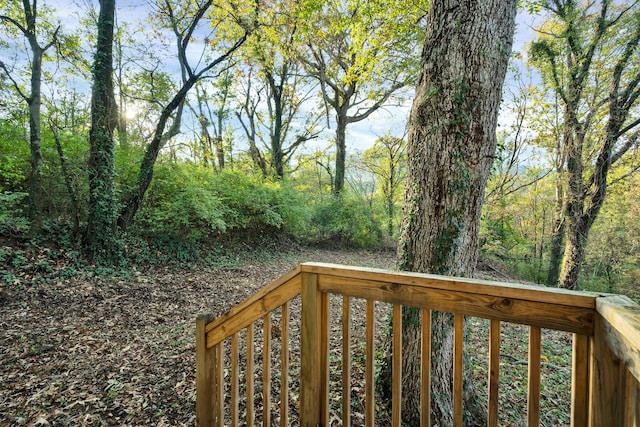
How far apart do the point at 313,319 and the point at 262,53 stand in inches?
387

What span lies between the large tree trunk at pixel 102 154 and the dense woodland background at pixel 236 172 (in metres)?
0.04

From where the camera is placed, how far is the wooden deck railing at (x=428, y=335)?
0.86 meters

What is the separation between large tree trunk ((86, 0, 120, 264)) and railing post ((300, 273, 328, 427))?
5983 millimetres

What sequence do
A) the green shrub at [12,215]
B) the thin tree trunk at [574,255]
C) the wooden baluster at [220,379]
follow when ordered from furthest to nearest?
the thin tree trunk at [574,255], the green shrub at [12,215], the wooden baluster at [220,379]

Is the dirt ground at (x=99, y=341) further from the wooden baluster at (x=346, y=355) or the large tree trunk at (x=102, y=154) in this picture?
the wooden baluster at (x=346, y=355)

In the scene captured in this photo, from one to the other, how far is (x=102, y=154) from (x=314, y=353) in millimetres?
6536

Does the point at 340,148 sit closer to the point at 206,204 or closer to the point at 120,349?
the point at 206,204

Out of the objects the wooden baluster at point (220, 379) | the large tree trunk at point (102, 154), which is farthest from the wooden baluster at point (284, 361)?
the large tree trunk at point (102, 154)

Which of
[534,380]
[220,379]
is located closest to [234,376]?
[220,379]

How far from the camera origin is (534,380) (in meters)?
1.06

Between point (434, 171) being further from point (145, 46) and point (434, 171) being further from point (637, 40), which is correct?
point (145, 46)

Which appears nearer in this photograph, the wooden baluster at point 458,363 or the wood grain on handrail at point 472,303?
the wood grain on handrail at point 472,303

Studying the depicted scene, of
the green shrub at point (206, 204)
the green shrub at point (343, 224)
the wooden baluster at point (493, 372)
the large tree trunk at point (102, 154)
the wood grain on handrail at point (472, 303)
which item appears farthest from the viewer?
the green shrub at point (343, 224)

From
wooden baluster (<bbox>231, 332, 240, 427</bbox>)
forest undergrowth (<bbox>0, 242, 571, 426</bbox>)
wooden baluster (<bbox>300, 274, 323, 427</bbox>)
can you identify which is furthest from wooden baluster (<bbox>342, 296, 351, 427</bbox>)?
forest undergrowth (<bbox>0, 242, 571, 426</bbox>)
